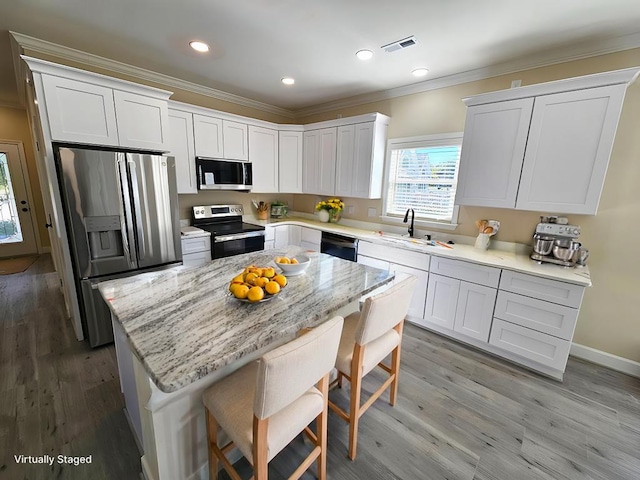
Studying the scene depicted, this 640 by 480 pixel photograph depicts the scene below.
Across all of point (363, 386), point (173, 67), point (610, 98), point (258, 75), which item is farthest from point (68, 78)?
point (610, 98)

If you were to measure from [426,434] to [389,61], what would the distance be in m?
3.15

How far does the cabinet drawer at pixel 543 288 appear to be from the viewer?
2051 millimetres

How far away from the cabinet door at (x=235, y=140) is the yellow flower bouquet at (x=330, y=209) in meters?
1.33

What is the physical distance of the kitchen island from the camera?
3.26ft

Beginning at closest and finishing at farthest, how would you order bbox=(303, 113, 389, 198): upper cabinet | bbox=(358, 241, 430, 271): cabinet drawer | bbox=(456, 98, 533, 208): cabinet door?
bbox=(456, 98, 533, 208): cabinet door → bbox=(358, 241, 430, 271): cabinet drawer → bbox=(303, 113, 389, 198): upper cabinet

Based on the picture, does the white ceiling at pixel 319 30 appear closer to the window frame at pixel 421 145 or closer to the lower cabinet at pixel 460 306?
the window frame at pixel 421 145

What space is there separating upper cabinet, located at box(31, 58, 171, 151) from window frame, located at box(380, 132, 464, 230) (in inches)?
104

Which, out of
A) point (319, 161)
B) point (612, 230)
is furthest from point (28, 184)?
point (612, 230)

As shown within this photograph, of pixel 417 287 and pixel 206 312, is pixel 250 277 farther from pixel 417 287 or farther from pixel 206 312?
pixel 417 287

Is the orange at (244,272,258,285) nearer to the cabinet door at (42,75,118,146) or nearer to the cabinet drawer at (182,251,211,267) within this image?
the cabinet drawer at (182,251,211,267)

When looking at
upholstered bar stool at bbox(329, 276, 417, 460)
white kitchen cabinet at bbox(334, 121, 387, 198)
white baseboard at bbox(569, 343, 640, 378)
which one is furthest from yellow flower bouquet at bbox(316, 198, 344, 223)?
white baseboard at bbox(569, 343, 640, 378)

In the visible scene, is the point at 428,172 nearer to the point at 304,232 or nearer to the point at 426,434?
the point at 304,232

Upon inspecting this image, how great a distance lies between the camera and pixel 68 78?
2.17 m

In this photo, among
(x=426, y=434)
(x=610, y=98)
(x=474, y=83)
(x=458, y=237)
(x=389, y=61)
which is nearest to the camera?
(x=426, y=434)
